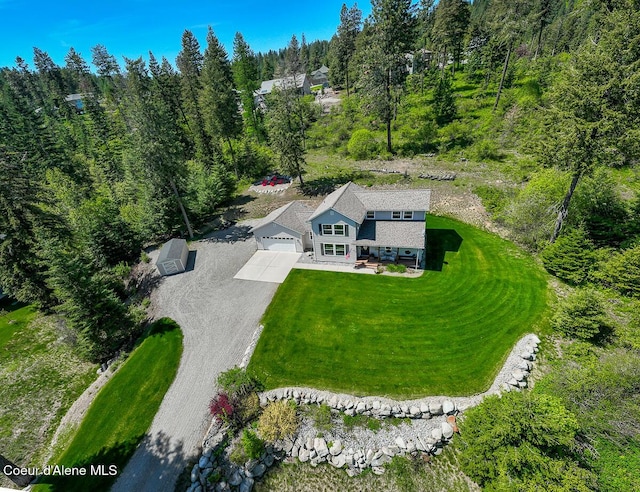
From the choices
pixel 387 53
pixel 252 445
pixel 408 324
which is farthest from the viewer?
pixel 387 53

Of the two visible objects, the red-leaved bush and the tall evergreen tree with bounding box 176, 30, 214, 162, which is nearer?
the red-leaved bush

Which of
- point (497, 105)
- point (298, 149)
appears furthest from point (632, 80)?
point (497, 105)

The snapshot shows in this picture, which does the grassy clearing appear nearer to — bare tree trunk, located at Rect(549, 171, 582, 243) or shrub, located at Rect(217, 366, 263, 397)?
shrub, located at Rect(217, 366, 263, 397)

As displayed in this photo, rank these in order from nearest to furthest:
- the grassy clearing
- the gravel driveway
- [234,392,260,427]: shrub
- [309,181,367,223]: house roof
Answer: the gravel driveway, [234,392,260,427]: shrub, the grassy clearing, [309,181,367,223]: house roof

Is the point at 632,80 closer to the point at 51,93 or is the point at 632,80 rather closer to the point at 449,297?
the point at 449,297

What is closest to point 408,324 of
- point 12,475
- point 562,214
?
point 562,214

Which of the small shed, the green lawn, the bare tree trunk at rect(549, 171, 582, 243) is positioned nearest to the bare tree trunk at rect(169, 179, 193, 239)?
the small shed

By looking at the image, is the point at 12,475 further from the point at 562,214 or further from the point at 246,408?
the point at 562,214
